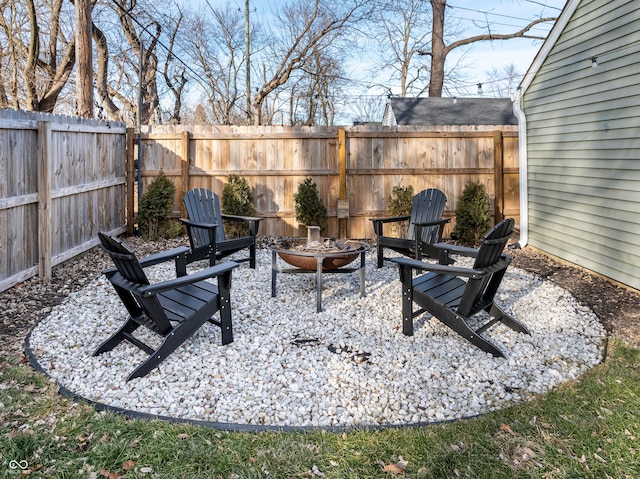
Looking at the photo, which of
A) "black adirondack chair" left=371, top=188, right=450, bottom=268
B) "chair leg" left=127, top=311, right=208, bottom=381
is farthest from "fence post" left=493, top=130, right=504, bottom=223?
"chair leg" left=127, top=311, right=208, bottom=381

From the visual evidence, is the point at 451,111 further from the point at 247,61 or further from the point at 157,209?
the point at 157,209

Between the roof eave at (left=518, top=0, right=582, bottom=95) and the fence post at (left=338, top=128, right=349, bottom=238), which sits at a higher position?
the roof eave at (left=518, top=0, right=582, bottom=95)

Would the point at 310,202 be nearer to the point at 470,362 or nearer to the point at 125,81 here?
the point at 470,362

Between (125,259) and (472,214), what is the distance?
5.11 metres

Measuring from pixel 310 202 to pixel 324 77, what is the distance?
990 centimetres

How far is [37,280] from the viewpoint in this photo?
4250 mm

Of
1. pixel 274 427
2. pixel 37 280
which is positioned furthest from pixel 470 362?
pixel 37 280

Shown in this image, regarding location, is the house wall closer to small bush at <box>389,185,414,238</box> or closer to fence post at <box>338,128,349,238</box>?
small bush at <box>389,185,414,238</box>

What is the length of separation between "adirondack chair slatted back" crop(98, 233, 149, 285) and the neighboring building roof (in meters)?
9.48

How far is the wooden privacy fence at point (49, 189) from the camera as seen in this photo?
3.92 metres

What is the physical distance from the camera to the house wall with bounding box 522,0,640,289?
4324mm

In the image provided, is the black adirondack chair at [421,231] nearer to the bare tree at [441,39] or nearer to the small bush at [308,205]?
the small bush at [308,205]

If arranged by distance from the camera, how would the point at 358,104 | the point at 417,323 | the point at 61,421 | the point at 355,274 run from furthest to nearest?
1. the point at 358,104
2. the point at 355,274
3. the point at 417,323
4. the point at 61,421

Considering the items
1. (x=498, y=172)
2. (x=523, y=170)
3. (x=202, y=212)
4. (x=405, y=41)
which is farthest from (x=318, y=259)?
(x=405, y=41)
